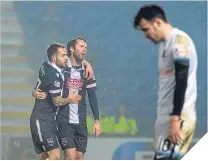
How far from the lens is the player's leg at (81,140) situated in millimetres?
5027

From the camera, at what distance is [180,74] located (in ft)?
13.4

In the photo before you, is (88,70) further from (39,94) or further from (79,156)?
(79,156)

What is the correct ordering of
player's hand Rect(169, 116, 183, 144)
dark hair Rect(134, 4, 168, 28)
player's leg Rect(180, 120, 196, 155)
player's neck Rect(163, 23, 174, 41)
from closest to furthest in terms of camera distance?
1. player's hand Rect(169, 116, 183, 144)
2. player's leg Rect(180, 120, 196, 155)
3. player's neck Rect(163, 23, 174, 41)
4. dark hair Rect(134, 4, 168, 28)

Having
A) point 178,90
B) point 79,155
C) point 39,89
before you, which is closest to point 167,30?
point 178,90

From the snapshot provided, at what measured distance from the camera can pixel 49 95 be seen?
499cm

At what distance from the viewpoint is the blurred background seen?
499cm

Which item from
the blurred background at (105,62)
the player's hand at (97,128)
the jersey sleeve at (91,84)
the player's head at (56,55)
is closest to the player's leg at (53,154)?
the blurred background at (105,62)

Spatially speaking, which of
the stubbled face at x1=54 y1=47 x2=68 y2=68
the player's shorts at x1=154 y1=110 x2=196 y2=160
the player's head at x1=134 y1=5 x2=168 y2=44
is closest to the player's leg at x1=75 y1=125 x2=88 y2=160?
the stubbled face at x1=54 y1=47 x2=68 y2=68

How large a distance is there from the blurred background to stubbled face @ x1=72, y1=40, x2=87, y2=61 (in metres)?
0.05

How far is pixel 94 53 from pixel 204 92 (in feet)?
3.36

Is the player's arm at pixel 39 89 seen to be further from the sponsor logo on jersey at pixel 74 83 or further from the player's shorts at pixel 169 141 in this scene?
the player's shorts at pixel 169 141

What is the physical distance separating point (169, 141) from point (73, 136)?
1.18 metres

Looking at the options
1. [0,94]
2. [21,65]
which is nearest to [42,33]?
[21,65]

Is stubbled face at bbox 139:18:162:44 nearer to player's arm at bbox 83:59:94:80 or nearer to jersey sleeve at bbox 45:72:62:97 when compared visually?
player's arm at bbox 83:59:94:80
